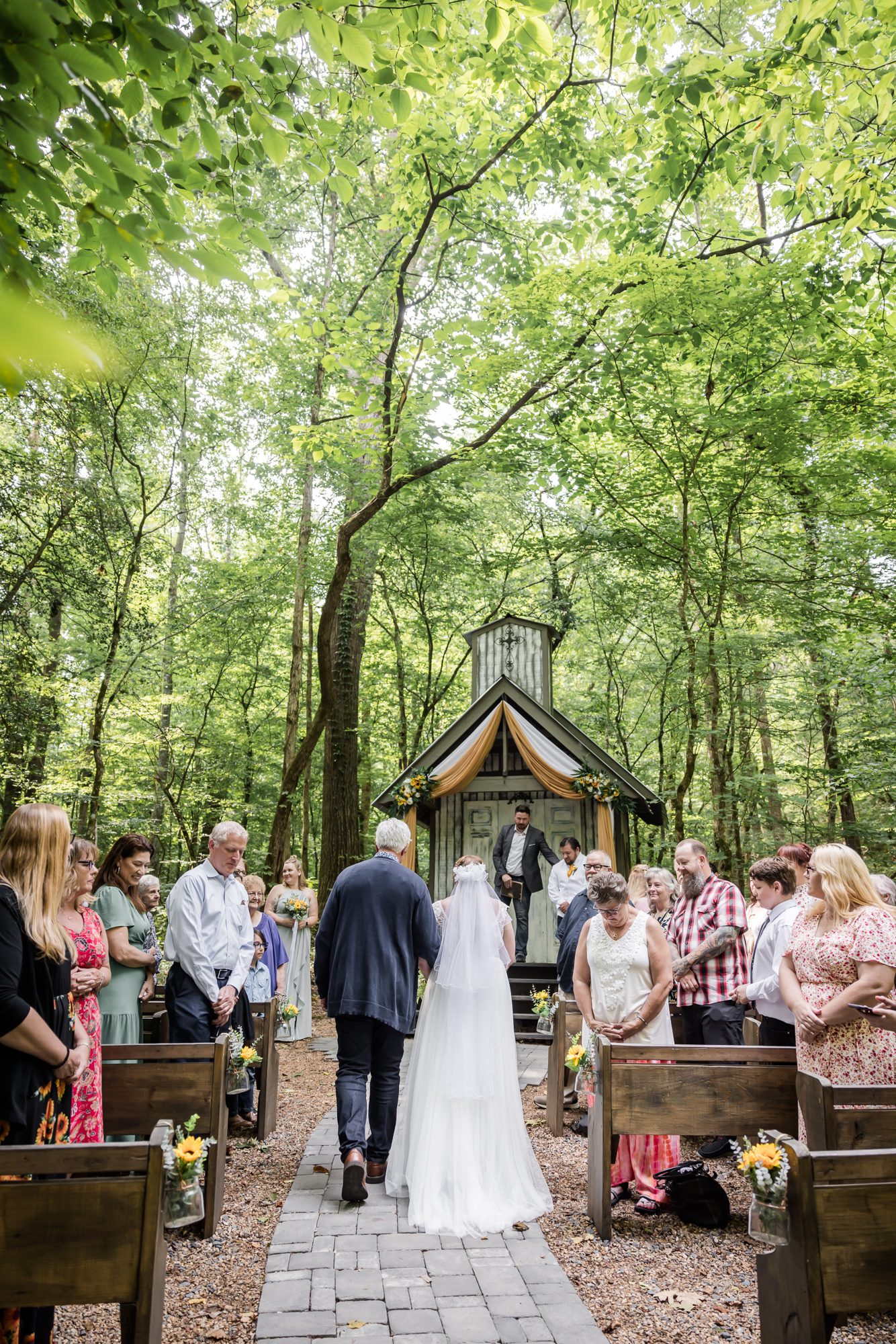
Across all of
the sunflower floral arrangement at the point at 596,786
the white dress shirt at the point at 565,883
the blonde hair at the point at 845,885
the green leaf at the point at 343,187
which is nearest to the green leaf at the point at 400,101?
the green leaf at the point at 343,187

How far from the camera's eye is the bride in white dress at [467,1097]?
4621mm

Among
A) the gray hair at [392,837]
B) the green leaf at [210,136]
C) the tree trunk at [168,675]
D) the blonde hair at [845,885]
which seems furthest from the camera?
the tree trunk at [168,675]

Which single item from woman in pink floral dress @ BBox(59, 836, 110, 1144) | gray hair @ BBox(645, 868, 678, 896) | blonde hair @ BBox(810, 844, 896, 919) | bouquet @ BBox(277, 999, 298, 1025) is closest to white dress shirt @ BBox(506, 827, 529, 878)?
bouquet @ BBox(277, 999, 298, 1025)

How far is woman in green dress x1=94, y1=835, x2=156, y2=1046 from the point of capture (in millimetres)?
4820

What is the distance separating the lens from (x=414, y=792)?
11.5m

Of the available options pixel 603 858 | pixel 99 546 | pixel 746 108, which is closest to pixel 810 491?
pixel 746 108

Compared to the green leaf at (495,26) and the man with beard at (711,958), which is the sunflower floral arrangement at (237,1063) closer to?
the man with beard at (711,958)

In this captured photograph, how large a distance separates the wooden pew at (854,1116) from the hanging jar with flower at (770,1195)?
0.76m

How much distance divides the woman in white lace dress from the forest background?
3860 mm

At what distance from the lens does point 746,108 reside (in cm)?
577

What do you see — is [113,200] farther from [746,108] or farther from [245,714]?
[245,714]

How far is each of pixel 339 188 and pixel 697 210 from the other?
50.2ft

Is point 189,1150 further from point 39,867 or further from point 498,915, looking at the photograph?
point 498,915

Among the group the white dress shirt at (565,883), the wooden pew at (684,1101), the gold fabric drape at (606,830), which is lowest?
the wooden pew at (684,1101)
